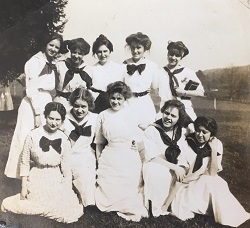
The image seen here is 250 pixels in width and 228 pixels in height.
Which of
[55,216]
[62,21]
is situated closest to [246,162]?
[55,216]

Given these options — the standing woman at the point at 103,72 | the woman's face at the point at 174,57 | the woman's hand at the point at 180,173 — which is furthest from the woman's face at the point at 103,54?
the woman's hand at the point at 180,173

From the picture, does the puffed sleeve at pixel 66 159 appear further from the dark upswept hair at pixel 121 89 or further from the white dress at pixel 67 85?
the dark upswept hair at pixel 121 89

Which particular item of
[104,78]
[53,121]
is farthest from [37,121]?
[104,78]

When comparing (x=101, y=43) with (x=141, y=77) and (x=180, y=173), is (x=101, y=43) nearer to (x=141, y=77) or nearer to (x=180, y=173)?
(x=141, y=77)

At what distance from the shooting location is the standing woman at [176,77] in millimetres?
1390

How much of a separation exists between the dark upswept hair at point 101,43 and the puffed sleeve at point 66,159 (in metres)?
0.32

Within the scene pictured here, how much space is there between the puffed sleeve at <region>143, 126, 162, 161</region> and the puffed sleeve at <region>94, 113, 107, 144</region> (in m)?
0.13

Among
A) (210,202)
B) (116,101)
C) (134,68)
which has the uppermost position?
(134,68)

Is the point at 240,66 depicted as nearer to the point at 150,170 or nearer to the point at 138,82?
the point at 138,82

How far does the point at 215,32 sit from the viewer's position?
1.37m

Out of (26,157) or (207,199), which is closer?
(207,199)

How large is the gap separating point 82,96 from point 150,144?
0.27 meters

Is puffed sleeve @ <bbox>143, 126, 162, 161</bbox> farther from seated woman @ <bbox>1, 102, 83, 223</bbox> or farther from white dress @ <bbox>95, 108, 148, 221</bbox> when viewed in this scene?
seated woman @ <bbox>1, 102, 83, 223</bbox>

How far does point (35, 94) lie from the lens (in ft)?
4.93
